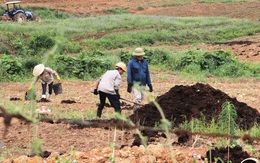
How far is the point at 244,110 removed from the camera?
8.79 metres

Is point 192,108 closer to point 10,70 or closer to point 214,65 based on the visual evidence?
point 10,70

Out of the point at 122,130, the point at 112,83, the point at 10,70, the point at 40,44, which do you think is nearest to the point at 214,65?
the point at 10,70

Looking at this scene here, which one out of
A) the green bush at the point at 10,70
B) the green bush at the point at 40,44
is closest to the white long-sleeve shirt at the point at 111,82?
the green bush at the point at 10,70

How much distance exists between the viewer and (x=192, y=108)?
898 centimetres

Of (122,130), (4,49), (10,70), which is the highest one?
(4,49)

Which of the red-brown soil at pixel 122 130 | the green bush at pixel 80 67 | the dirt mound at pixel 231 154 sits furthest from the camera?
the green bush at pixel 80 67

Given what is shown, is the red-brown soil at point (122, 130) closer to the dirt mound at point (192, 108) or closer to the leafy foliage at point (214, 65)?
the dirt mound at point (192, 108)

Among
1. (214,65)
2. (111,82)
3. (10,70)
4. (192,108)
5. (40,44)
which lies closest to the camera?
(192,108)

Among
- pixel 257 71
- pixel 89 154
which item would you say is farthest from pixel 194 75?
pixel 89 154

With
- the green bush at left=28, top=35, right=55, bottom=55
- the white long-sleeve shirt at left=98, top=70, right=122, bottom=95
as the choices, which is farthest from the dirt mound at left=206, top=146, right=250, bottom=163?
the green bush at left=28, top=35, right=55, bottom=55

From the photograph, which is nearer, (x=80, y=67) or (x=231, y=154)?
(x=231, y=154)

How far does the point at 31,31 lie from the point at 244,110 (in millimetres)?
17257

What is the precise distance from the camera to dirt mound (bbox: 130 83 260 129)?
8625 mm

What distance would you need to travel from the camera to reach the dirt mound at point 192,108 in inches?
340
